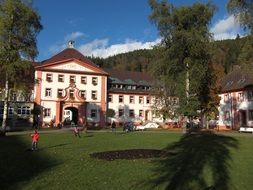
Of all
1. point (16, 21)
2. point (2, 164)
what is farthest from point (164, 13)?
point (2, 164)

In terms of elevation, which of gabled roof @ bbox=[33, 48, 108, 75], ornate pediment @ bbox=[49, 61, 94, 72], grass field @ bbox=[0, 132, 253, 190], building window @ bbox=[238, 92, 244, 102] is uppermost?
gabled roof @ bbox=[33, 48, 108, 75]

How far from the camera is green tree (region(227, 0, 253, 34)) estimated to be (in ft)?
99.3

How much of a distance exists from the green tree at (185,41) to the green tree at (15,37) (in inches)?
554

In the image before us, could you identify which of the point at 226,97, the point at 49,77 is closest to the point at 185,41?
the point at 226,97

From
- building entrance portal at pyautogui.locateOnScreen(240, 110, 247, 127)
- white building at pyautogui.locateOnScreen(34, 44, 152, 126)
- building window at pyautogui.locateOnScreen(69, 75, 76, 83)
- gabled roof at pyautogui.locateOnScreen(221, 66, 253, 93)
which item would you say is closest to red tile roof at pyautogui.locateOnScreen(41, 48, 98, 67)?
white building at pyautogui.locateOnScreen(34, 44, 152, 126)

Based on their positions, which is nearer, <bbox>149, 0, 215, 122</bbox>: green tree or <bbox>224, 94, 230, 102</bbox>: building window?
<bbox>149, 0, 215, 122</bbox>: green tree

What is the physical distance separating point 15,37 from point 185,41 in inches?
728

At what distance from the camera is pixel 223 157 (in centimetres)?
1828

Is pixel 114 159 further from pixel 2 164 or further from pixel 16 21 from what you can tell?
pixel 16 21

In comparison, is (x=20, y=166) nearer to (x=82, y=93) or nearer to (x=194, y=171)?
(x=194, y=171)

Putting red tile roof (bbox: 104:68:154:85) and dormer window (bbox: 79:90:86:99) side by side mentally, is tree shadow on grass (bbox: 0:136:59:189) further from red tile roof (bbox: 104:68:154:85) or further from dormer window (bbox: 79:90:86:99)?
red tile roof (bbox: 104:68:154:85)

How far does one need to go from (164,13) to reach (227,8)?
12.9 m

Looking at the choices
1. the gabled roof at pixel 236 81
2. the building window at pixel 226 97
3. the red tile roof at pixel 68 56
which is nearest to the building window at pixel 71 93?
the red tile roof at pixel 68 56

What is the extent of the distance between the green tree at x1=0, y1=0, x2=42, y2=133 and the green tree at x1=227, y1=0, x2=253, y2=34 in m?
19.7
